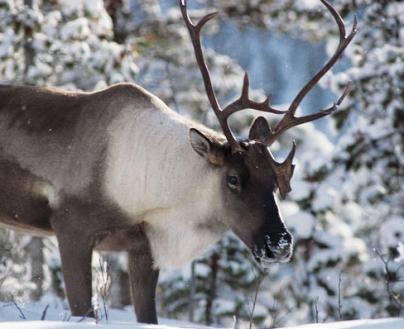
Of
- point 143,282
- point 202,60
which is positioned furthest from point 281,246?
point 202,60

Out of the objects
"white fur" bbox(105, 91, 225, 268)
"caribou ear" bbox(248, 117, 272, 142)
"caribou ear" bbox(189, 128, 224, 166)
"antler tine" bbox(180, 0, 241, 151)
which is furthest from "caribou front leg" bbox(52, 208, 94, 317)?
"caribou ear" bbox(248, 117, 272, 142)

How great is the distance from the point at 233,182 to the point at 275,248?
0.50 m

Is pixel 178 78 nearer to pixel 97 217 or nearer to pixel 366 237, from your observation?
pixel 366 237

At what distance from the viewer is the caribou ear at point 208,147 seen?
5.93 metres

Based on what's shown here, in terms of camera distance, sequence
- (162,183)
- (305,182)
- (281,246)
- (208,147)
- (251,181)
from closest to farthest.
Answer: (281,246)
(251,181)
(208,147)
(162,183)
(305,182)

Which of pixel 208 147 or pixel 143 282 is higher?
pixel 208 147

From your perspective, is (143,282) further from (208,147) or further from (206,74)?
(206,74)

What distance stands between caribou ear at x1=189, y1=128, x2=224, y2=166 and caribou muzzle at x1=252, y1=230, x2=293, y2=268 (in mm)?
565

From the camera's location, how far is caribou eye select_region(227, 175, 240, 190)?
588 cm

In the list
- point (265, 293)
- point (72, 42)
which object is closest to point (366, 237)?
point (265, 293)

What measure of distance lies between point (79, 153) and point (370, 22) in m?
5.72

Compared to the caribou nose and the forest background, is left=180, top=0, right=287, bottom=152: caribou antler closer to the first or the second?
the caribou nose

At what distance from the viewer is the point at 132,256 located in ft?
20.6

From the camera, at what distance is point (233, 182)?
5.91m
